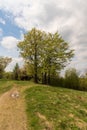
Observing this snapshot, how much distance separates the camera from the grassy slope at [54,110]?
17500 mm

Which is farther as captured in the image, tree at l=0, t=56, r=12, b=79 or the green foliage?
tree at l=0, t=56, r=12, b=79

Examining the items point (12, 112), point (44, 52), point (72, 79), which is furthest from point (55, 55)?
point (12, 112)

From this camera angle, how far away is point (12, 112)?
64.7 feet

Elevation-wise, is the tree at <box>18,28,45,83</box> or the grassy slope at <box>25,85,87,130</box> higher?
the tree at <box>18,28,45,83</box>

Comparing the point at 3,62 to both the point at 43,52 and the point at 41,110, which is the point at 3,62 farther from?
the point at 41,110

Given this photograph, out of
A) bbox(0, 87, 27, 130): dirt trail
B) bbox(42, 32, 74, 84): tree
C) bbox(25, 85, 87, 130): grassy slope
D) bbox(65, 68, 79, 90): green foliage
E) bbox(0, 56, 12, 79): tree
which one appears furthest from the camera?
bbox(0, 56, 12, 79): tree

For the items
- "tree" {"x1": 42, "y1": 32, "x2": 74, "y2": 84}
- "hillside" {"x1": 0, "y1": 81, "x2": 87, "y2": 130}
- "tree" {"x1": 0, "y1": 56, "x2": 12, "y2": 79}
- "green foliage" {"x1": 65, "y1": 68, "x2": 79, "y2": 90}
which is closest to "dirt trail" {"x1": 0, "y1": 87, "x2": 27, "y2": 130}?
"hillside" {"x1": 0, "y1": 81, "x2": 87, "y2": 130}

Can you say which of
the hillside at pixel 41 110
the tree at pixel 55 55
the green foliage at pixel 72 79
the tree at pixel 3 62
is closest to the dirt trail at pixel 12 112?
the hillside at pixel 41 110

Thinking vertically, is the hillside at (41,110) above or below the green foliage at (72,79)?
below

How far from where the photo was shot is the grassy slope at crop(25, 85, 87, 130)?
1750cm

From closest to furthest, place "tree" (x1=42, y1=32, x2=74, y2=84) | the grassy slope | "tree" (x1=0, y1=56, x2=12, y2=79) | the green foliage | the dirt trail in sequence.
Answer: the dirt trail → the grassy slope → "tree" (x1=42, y1=32, x2=74, y2=84) → the green foliage → "tree" (x1=0, y1=56, x2=12, y2=79)

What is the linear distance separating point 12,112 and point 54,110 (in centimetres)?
446

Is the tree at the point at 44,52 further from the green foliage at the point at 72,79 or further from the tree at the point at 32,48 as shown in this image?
the green foliage at the point at 72,79

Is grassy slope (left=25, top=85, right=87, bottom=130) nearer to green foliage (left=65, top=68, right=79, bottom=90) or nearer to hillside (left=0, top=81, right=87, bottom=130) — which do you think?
hillside (left=0, top=81, right=87, bottom=130)
